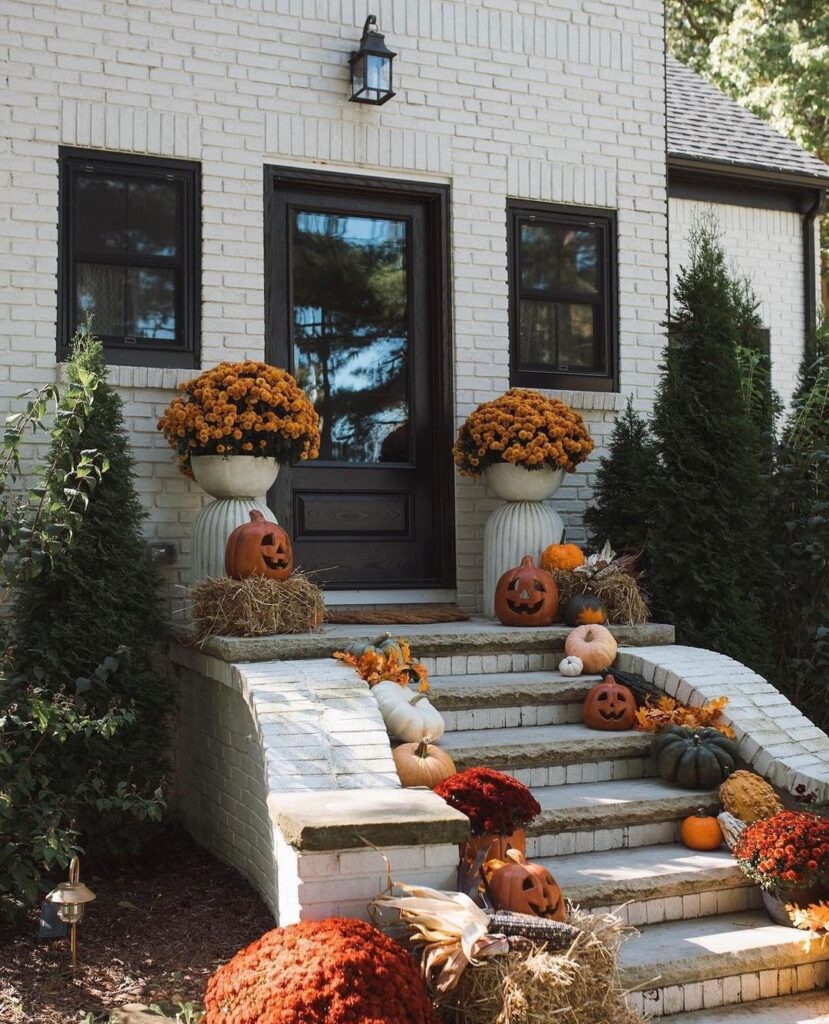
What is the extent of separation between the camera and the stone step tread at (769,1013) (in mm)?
3518

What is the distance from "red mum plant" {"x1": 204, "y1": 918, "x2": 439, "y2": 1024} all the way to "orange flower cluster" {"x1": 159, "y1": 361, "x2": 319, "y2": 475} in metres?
2.76

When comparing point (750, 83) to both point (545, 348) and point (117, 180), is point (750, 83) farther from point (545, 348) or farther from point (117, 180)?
point (117, 180)

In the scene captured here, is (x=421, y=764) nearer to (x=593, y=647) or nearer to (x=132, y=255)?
(x=593, y=647)

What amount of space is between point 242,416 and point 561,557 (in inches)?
68.6

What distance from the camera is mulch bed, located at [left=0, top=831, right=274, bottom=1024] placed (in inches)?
137

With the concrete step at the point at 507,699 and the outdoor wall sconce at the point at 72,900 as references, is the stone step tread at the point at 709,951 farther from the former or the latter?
the outdoor wall sconce at the point at 72,900

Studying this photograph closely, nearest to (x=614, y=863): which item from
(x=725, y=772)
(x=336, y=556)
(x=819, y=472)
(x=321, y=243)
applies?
(x=725, y=772)

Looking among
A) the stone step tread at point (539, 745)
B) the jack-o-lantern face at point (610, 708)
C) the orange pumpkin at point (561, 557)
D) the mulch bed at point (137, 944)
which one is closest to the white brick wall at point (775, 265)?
the orange pumpkin at point (561, 557)

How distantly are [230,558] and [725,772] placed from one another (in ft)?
7.38

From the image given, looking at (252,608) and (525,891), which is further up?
(252,608)

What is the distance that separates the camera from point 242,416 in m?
5.30

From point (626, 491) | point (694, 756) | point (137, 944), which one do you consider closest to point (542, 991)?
point (137, 944)

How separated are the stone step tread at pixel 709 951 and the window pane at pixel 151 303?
12.0 ft

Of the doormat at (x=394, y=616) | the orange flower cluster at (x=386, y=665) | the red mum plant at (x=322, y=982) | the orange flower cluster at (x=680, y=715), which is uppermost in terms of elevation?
the doormat at (x=394, y=616)
